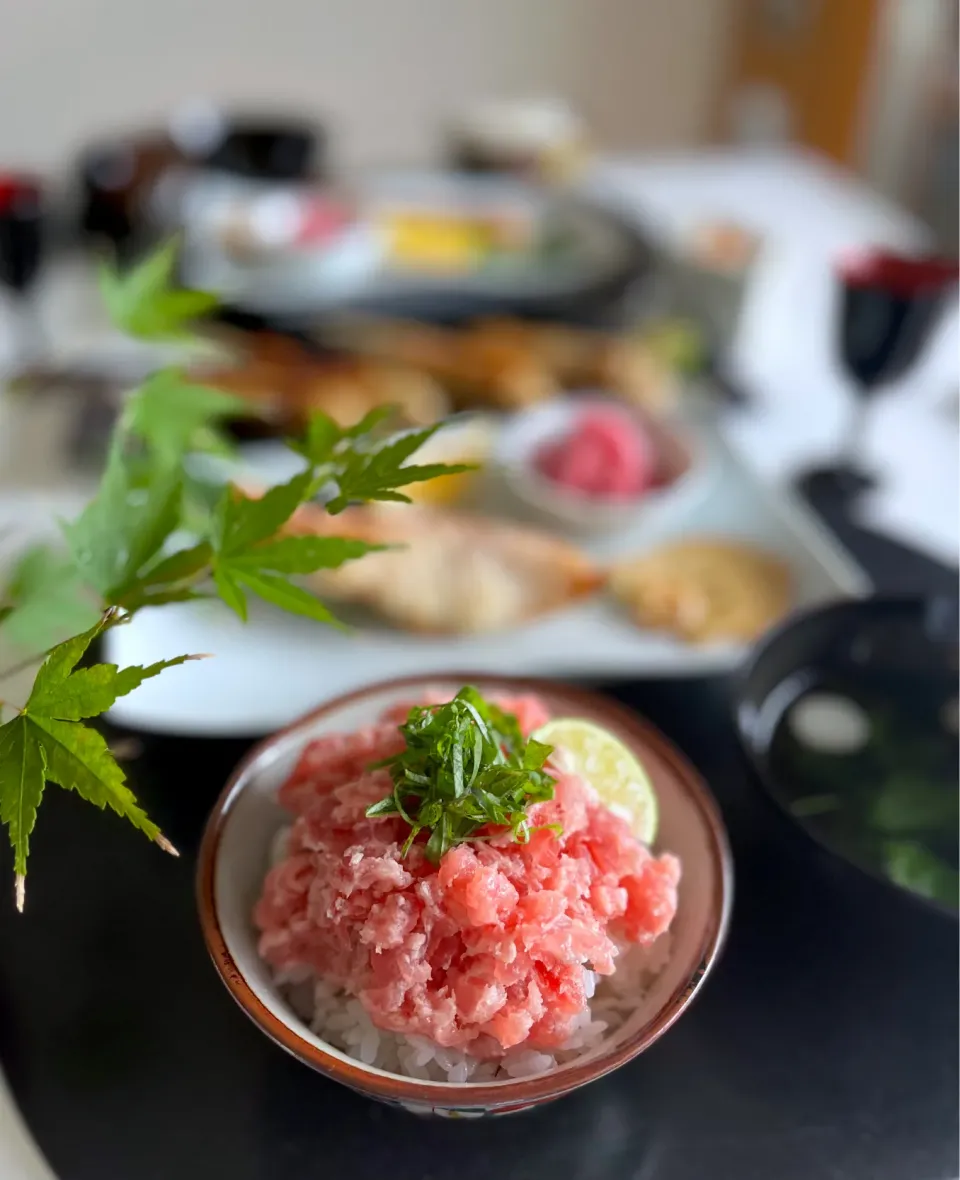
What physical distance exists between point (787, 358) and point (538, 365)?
0.44m

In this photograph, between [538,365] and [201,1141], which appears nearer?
[201,1141]

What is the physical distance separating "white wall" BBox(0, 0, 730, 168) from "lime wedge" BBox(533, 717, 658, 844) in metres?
Result: 3.03

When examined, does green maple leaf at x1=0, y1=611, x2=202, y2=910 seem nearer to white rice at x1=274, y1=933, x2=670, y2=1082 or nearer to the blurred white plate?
white rice at x1=274, y1=933, x2=670, y2=1082

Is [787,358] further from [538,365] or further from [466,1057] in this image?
[466,1057]

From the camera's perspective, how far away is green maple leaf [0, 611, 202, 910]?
0.49m

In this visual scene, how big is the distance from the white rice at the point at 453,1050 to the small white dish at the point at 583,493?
0.60 meters

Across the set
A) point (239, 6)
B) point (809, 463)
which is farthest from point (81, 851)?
point (239, 6)

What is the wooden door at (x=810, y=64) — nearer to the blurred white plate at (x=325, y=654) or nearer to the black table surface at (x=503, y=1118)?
the blurred white plate at (x=325, y=654)

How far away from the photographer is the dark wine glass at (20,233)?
1262 millimetres

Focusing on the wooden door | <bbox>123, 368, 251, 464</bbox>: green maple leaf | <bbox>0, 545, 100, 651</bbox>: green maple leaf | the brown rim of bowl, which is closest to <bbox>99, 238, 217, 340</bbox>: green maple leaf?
<bbox>123, 368, 251, 464</bbox>: green maple leaf

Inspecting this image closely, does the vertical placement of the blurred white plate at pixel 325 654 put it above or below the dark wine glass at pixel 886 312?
below

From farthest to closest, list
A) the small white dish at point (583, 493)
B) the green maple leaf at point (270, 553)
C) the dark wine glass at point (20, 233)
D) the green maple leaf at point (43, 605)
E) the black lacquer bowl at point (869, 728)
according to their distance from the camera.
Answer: the dark wine glass at point (20, 233) < the small white dish at point (583, 493) < the black lacquer bowl at point (869, 728) < the green maple leaf at point (43, 605) < the green maple leaf at point (270, 553)

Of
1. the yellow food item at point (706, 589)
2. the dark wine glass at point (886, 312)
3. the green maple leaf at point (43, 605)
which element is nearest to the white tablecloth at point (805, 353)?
the dark wine glass at point (886, 312)

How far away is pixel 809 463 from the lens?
1.35 m
